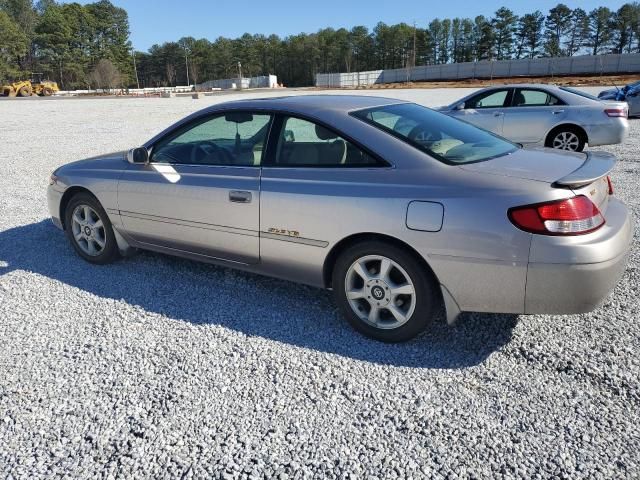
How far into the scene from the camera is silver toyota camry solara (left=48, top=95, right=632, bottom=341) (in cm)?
275

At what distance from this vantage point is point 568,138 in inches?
381

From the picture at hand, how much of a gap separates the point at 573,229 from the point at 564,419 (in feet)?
3.14

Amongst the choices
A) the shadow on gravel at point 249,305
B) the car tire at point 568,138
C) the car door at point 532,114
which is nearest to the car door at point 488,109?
the car door at point 532,114

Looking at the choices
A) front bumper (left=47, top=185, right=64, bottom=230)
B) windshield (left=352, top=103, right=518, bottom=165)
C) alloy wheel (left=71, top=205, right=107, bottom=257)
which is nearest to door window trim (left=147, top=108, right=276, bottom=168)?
windshield (left=352, top=103, right=518, bottom=165)

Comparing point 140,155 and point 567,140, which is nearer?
point 140,155

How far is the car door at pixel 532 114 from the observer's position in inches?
379

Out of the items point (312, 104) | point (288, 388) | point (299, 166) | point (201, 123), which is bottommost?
point (288, 388)

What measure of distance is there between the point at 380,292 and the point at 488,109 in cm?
822

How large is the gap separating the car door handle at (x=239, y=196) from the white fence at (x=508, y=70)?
78058 mm

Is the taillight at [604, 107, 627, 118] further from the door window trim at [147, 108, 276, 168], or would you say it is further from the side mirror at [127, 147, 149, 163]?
the side mirror at [127, 147, 149, 163]

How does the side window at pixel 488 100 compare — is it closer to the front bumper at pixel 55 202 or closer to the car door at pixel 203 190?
the car door at pixel 203 190

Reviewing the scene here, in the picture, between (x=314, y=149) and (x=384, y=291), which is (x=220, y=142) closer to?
(x=314, y=149)

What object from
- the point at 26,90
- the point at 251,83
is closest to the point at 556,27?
the point at 251,83

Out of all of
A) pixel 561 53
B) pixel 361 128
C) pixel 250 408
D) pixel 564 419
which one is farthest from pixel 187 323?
pixel 561 53
